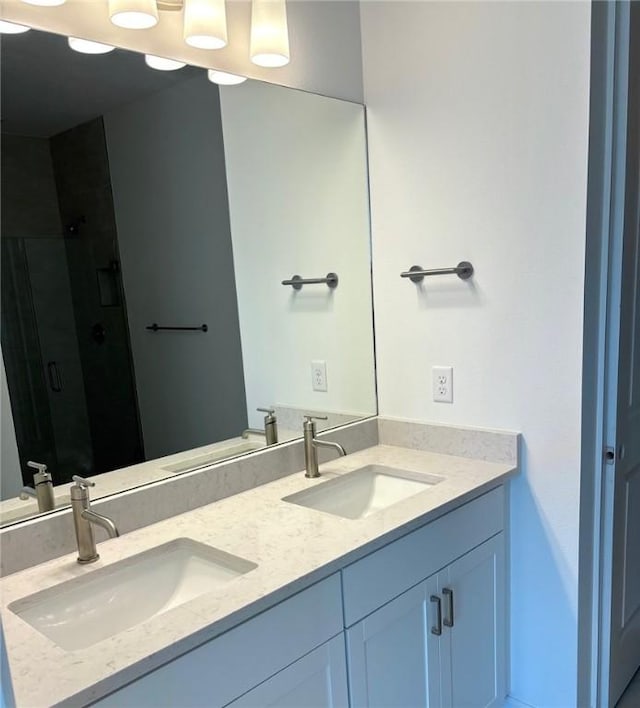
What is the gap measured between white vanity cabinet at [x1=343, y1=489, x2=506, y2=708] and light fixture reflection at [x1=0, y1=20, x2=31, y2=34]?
4.47ft

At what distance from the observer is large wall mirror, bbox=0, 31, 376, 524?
1.29m

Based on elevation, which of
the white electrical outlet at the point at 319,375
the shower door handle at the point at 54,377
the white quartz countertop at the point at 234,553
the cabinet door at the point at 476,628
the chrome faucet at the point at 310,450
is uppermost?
the shower door handle at the point at 54,377

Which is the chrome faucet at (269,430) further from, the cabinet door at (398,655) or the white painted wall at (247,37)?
the white painted wall at (247,37)

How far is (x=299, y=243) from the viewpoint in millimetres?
Answer: 2004

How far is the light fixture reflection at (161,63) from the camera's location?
1.46 metres

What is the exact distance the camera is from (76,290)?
4.53ft

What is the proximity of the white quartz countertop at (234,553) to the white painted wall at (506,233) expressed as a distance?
20 cm

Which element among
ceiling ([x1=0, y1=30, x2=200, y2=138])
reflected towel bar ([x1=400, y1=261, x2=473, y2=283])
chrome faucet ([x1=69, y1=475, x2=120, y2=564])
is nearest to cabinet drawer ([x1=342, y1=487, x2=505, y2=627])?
chrome faucet ([x1=69, y1=475, x2=120, y2=564])

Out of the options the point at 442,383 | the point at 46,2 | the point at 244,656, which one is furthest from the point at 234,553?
the point at 46,2

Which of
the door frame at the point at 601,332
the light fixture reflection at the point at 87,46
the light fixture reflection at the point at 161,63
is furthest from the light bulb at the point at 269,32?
the door frame at the point at 601,332

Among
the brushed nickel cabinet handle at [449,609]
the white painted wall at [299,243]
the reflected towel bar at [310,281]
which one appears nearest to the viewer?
the brushed nickel cabinet handle at [449,609]

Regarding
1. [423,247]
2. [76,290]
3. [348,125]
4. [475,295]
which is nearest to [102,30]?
[76,290]

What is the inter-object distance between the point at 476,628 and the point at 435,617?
0.24m

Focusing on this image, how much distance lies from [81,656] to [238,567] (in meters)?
→ 0.38
